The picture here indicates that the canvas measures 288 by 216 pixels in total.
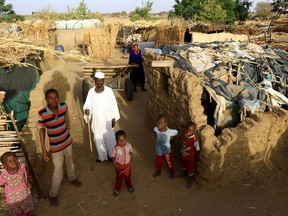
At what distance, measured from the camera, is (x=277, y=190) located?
177 inches

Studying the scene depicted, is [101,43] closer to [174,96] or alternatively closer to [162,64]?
[162,64]

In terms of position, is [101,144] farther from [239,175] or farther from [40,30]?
[40,30]

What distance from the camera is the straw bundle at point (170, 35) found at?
652 inches

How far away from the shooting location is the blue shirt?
4.68m

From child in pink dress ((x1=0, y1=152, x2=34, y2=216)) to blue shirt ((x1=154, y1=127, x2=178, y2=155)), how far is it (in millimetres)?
2065

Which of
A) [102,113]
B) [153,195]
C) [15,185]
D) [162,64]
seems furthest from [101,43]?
[15,185]

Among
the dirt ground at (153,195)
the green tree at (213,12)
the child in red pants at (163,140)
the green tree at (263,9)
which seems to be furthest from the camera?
the green tree at (263,9)

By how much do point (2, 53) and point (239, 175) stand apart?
493 cm

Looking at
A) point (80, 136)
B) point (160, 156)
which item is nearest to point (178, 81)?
point (160, 156)

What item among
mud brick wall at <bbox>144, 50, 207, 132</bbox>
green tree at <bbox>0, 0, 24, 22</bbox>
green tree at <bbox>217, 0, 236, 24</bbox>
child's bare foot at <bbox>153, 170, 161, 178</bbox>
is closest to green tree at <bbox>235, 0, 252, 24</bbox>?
green tree at <bbox>217, 0, 236, 24</bbox>

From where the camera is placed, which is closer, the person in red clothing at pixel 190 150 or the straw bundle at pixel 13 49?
the person in red clothing at pixel 190 150

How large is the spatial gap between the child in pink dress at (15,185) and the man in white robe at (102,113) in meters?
1.64

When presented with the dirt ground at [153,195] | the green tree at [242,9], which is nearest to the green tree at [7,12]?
the green tree at [242,9]

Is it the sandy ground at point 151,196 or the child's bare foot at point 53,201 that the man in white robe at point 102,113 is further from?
the child's bare foot at point 53,201
